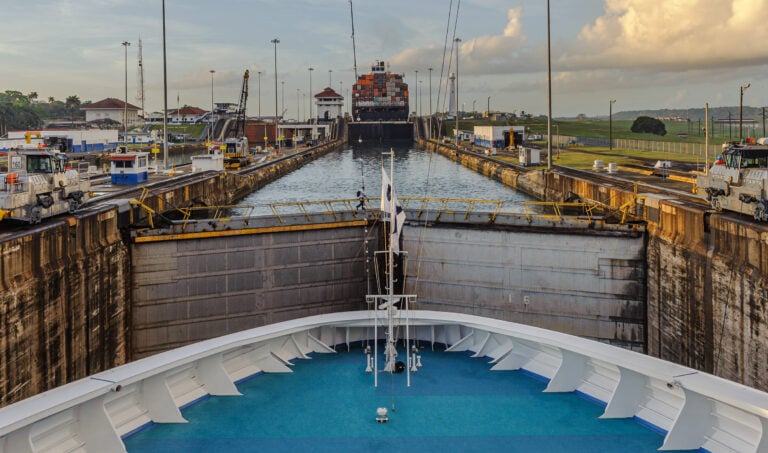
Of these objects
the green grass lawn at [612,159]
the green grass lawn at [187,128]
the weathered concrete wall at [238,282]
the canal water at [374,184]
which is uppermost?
the green grass lawn at [187,128]

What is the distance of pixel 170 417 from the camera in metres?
10.5

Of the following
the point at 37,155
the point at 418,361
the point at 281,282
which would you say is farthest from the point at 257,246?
the point at 418,361

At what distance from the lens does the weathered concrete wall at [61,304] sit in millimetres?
17230

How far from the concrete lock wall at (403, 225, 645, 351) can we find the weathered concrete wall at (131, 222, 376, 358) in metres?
2.74

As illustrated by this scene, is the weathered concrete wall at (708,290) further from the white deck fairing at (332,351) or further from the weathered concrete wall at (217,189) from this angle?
the weathered concrete wall at (217,189)

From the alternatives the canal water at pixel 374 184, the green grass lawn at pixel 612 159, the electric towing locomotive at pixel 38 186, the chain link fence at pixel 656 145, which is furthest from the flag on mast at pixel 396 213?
the chain link fence at pixel 656 145

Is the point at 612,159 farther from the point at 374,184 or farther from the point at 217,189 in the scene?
the point at 217,189

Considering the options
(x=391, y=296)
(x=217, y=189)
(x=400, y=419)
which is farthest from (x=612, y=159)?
(x=400, y=419)

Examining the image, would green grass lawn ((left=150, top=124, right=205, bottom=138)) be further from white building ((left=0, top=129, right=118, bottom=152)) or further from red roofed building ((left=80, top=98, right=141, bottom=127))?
white building ((left=0, top=129, right=118, bottom=152))

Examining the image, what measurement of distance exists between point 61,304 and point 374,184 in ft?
170

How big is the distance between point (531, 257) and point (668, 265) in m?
4.69

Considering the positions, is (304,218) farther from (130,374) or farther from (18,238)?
(130,374)

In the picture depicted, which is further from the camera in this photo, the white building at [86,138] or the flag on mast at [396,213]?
the white building at [86,138]

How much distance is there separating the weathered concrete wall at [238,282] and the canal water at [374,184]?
54.3ft
